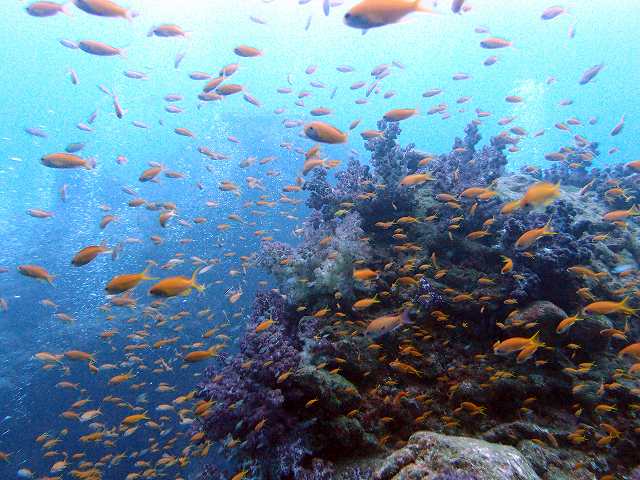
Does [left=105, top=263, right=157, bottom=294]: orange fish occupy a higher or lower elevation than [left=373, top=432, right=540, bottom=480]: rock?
lower

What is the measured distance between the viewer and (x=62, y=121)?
97438 millimetres

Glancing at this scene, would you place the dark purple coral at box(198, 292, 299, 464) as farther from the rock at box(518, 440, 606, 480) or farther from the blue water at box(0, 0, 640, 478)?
the blue water at box(0, 0, 640, 478)

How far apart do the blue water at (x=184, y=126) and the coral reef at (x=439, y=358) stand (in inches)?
155

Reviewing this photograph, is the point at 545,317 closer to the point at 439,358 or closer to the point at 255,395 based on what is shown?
the point at 439,358

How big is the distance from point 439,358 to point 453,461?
3.03 m

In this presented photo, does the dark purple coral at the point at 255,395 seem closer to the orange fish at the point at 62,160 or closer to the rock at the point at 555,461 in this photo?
the rock at the point at 555,461

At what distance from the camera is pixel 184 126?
43906 millimetres

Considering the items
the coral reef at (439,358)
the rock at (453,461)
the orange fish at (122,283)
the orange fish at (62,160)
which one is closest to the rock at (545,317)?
the coral reef at (439,358)

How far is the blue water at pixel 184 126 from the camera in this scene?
14359 mm

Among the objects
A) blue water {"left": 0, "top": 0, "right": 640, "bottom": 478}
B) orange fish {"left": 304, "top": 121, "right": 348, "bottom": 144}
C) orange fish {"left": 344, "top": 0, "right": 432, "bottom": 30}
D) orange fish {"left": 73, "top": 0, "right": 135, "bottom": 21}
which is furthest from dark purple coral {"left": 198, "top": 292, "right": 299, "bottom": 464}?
orange fish {"left": 73, "top": 0, "right": 135, "bottom": 21}

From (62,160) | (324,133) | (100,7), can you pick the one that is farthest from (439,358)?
(62,160)

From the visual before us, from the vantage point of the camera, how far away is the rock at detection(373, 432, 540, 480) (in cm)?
248

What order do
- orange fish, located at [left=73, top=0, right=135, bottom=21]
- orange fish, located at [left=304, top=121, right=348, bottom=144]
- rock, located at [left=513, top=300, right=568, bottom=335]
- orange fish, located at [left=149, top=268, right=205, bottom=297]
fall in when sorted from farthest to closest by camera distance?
rock, located at [left=513, top=300, right=568, bottom=335], orange fish, located at [left=73, top=0, right=135, bottom=21], orange fish, located at [left=304, top=121, right=348, bottom=144], orange fish, located at [left=149, top=268, right=205, bottom=297]

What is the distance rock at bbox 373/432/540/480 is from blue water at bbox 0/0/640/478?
3.49 metres
